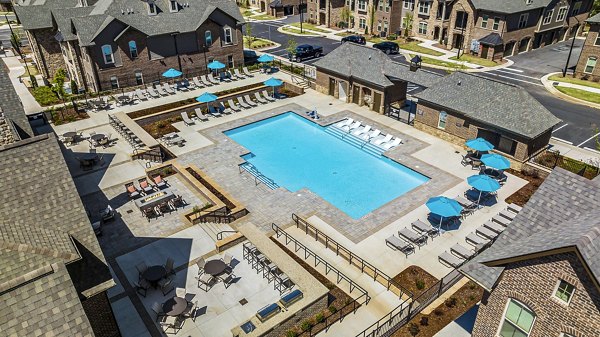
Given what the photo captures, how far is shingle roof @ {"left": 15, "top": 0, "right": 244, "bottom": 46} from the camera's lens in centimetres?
4216

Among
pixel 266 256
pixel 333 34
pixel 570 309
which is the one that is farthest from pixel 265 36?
pixel 570 309

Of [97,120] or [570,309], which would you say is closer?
[570,309]

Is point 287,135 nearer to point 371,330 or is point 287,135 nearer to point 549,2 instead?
point 371,330

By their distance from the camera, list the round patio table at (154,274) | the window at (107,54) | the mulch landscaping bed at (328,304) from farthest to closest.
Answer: the window at (107,54) < the round patio table at (154,274) < the mulch landscaping bed at (328,304)

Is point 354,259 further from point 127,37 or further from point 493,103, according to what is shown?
point 127,37

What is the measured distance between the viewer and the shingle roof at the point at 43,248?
11125mm

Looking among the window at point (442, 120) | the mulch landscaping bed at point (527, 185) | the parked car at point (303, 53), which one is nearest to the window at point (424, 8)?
the parked car at point (303, 53)

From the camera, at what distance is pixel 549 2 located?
59.5m

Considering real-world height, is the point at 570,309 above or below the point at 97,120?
above

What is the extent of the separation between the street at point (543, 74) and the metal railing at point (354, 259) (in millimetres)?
24861

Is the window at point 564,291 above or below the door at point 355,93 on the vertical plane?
above

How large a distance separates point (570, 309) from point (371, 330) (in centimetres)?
831

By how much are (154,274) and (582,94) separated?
158 feet

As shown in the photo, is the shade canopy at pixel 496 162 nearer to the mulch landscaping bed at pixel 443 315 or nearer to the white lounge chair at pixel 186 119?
the mulch landscaping bed at pixel 443 315
